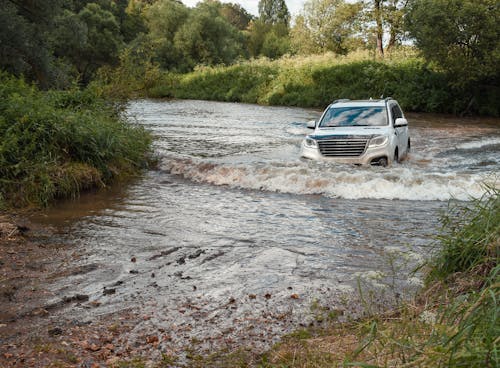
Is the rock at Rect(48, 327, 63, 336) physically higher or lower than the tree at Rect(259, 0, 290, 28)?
lower

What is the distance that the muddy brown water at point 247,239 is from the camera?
5.07 m

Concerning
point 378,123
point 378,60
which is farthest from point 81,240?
point 378,60

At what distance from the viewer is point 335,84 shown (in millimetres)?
37750

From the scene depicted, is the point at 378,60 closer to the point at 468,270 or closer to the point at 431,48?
the point at 431,48

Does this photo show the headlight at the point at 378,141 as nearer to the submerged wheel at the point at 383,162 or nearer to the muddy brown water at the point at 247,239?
the submerged wheel at the point at 383,162

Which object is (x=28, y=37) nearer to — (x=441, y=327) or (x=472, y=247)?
(x=472, y=247)

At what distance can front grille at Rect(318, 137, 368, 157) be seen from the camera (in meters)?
12.0

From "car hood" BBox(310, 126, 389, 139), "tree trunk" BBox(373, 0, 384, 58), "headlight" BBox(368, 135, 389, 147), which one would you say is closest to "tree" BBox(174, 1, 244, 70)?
"tree trunk" BBox(373, 0, 384, 58)

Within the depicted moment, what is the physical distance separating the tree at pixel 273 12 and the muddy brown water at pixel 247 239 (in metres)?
108

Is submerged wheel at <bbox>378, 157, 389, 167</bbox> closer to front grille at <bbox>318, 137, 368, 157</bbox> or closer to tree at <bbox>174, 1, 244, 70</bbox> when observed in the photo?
front grille at <bbox>318, 137, 368, 157</bbox>

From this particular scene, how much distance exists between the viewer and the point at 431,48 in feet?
90.6

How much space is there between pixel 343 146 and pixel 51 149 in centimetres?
618

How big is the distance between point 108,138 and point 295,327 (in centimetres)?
808

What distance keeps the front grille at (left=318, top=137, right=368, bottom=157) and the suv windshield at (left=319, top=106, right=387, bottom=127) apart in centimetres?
86
